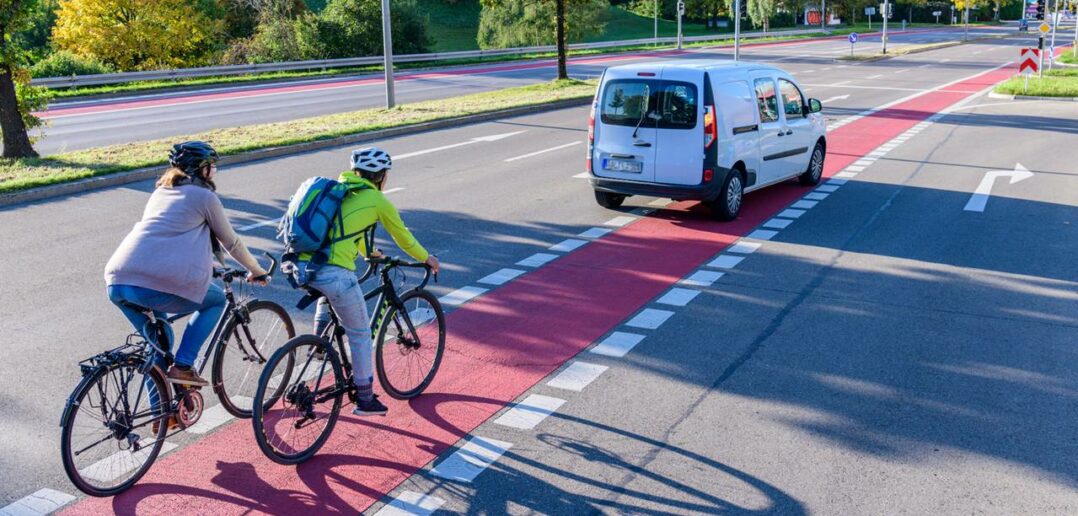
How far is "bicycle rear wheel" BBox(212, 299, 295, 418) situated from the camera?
215 inches

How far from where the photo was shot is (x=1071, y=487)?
4914 millimetres

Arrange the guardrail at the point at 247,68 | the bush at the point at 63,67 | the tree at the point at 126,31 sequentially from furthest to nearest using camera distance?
1. the tree at the point at 126,31
2. the bush at the point at 63,67
3. the guardrail at the point at 247,68

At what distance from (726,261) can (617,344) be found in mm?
2890

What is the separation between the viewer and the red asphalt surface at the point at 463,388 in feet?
16.2

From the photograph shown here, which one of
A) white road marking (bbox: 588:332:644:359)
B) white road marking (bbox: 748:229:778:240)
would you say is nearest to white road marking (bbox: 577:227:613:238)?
white road marking (bbox: 748:229:778:240)

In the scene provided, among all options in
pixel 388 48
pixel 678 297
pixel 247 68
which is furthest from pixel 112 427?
pixel 247 68

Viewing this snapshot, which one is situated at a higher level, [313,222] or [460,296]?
[313,222]

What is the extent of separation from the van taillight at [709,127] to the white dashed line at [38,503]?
25.9 ft

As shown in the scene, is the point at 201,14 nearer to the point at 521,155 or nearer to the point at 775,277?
the point at 521,155

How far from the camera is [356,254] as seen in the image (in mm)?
5316

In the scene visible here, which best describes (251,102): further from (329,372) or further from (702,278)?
(329,372)

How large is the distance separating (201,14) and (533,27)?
954 inches

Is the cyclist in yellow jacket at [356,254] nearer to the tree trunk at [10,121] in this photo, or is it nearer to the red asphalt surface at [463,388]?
the red asphalt surface at [463,388]

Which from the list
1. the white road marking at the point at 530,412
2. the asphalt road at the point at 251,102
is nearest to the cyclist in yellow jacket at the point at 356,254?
the white road marking at the point at 530,412
